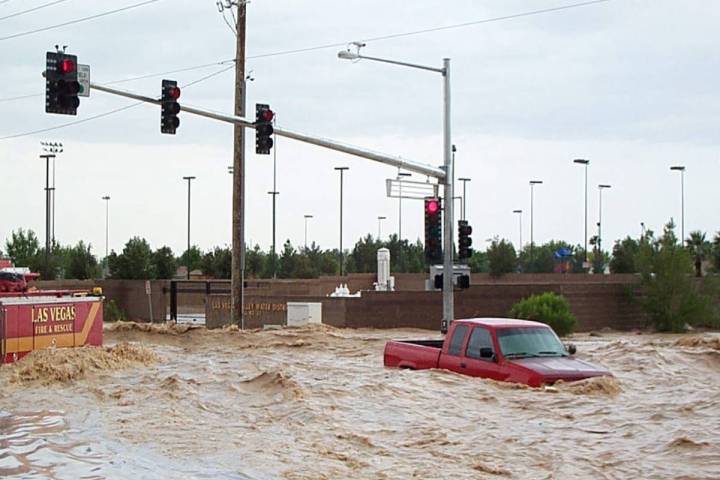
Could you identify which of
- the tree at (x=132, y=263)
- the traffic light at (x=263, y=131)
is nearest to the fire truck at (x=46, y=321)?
the traffic light at (x=263, y=131)

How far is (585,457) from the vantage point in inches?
495

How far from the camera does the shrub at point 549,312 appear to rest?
3781cm

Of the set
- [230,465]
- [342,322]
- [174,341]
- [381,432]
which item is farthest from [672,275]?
[230,465]

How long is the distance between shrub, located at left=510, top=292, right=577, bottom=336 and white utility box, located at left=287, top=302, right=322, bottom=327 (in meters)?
7.24

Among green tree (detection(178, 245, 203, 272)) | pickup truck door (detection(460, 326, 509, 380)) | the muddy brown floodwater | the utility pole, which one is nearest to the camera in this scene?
the muddy brown floodwater

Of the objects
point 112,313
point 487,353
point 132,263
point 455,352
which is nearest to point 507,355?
point 487,353

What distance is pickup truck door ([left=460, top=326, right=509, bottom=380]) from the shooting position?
57.3 ft

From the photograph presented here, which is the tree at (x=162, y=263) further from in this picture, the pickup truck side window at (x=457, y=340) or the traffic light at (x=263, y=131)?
the pickup truck side window at (x=457, y=340)

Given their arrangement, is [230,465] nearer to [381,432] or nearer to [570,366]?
[381,432]

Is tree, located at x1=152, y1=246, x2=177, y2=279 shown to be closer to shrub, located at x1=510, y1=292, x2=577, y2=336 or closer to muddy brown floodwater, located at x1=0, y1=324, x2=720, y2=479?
shrub, located at x1=510, y1=292, x2=577, y2=336

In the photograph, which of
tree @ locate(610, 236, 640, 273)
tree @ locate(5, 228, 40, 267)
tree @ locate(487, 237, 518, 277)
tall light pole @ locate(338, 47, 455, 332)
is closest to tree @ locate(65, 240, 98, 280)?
tree @ locate(5, 228, 40, 267)

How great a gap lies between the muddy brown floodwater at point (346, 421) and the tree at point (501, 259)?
50.1 meters

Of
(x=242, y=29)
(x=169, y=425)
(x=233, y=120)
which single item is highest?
(x=242, y=29)

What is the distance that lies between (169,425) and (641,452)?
6739mm
